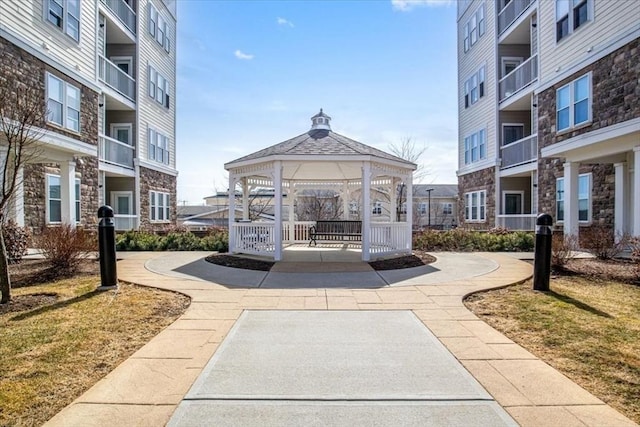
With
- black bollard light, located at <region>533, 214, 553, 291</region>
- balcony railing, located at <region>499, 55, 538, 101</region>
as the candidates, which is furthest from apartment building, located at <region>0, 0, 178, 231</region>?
balcony railing, located at <region>499, 55, 538, 101</region>

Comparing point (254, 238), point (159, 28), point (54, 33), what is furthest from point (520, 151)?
point (159, 28)

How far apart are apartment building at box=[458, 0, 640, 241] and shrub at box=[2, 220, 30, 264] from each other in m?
15.6

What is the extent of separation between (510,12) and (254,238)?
16.7 metres

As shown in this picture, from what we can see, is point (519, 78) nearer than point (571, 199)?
No

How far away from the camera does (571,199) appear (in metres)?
12.8

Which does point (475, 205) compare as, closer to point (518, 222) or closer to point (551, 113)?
point (518, 222)

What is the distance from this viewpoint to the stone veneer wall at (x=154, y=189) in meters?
19.1

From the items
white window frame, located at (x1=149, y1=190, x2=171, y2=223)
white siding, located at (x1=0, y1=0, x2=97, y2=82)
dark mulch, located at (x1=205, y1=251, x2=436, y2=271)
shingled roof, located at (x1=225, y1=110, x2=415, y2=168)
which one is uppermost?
white siding, located at (x1=0, y1=0, x2=97, y2=82)

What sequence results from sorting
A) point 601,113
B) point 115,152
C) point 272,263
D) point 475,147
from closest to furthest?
point 272,263 < point 601,113 < point 115,152 < point 475,147

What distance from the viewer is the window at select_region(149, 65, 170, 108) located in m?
20.1

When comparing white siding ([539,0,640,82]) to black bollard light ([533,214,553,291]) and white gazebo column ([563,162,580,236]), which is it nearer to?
white gazebo column ([563,162,580,236])

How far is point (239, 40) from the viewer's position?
1438 centimetres

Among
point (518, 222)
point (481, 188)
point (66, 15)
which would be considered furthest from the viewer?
point (481, 188)

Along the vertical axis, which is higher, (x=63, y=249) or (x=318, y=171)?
(x=318, y=171)
